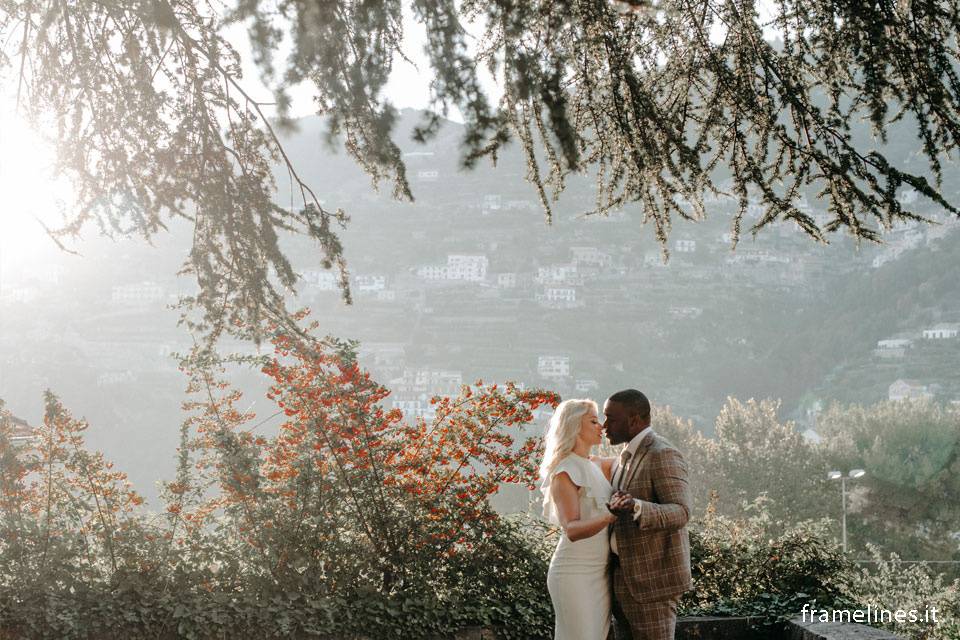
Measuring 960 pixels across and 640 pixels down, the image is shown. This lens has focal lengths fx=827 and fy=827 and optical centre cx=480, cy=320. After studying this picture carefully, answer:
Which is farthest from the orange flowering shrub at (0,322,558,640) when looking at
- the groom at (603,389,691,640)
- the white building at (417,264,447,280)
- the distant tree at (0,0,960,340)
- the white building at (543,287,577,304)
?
the white building at (417,264,447,280)

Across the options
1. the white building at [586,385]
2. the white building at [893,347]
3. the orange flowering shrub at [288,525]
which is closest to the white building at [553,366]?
the white building at [586,385]

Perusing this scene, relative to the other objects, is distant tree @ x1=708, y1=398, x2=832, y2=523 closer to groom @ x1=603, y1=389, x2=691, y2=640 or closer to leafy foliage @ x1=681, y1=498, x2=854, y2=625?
leafy foliage @ x1=681, y1=498, x2=854, y2=625

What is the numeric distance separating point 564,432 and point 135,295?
4576 inches

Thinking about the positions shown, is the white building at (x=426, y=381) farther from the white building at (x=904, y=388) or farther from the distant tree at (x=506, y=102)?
the distant tree at (x=506, y=102)

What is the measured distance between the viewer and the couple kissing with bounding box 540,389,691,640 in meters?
2.29

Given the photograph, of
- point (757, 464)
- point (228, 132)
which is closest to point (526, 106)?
point (228, 132)

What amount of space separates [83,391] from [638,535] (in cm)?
9720

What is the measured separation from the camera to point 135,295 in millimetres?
109188

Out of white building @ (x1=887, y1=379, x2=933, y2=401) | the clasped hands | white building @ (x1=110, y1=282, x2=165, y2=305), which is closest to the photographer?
the clasped hands

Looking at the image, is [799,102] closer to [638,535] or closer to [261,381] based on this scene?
[638,535]

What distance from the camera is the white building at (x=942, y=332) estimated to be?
89.9 metres

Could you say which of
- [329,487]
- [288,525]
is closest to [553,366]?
[329,487]

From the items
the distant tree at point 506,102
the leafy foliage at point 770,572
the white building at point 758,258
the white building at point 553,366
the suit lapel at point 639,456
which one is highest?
the white building at point 758,258

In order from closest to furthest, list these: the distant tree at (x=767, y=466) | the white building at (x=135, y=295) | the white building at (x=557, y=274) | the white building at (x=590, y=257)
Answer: the distant tree at (x=767, y=466), the white building at (x=135, y=295), the white building at (x=557, y=274), the white building at (x=590, y=257)
